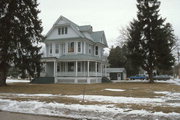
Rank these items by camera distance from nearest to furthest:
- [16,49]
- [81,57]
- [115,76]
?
[16,49], [81,57], [115,76]

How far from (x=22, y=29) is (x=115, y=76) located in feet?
132

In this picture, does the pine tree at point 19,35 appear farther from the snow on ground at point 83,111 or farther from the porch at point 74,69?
the snow on ground at point 83,111

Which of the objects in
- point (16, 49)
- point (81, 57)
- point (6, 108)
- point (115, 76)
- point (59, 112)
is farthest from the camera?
point (115, 76)

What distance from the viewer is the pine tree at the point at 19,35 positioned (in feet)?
66.4

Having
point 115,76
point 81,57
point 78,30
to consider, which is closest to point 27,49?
point 81,57

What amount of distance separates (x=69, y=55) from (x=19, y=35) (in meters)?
11.2

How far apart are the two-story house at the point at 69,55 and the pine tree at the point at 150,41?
778 cm

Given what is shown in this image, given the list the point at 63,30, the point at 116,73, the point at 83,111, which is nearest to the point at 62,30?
the point at 63,30

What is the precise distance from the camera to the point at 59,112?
8.33 metres

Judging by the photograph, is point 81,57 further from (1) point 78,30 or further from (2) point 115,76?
(2) point 115,76

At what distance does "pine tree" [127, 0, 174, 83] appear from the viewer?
110 ft

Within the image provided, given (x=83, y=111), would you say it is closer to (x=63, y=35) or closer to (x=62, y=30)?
(x=63, y=35)

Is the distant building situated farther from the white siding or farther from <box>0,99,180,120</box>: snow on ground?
<box>0,99,180,120</box>: snow on ground

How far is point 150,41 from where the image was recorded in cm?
3412
